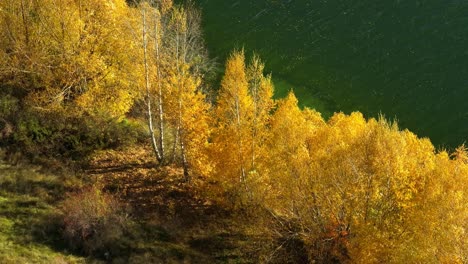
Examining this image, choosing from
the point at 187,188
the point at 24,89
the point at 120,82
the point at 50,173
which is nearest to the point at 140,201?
the point at 187,188

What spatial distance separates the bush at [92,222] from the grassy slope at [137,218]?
1.88 feet

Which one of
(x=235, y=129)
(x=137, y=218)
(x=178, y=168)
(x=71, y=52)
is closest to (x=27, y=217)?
(x=137, y=218)

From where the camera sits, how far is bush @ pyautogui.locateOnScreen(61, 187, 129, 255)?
34.3 m

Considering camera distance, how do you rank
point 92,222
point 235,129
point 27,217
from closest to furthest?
point 27,217, point 92,222, point 235,129

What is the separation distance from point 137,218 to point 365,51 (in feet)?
158

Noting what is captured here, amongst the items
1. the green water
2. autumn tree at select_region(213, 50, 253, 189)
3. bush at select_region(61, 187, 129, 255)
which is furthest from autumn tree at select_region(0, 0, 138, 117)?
the green water

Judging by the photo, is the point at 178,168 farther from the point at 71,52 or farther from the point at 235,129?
the point at 71,52

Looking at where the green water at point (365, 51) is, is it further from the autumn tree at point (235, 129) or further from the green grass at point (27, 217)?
the green grass at point (27, 217)

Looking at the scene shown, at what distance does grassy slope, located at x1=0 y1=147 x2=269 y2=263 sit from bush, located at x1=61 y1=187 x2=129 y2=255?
1.88 feet

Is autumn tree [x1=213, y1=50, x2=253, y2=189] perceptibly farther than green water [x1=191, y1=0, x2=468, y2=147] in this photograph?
No

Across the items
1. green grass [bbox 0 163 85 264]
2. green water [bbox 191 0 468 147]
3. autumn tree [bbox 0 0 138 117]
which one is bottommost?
green grass [bbox 0 163 85 264]

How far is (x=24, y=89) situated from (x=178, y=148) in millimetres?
14291

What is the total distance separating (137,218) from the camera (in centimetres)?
3884

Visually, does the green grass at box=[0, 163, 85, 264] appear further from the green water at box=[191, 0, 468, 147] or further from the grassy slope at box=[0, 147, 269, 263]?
the green water at box=[191, 0, 468, 147]
